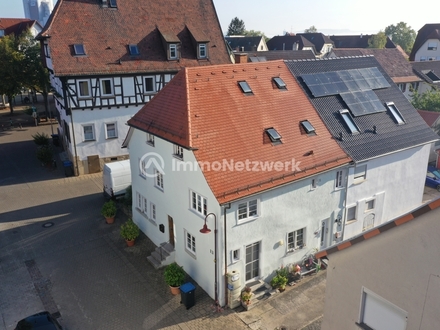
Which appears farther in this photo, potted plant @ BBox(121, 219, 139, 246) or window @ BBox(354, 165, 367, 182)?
potted plant @ BBox(121, 219, 139, 246)

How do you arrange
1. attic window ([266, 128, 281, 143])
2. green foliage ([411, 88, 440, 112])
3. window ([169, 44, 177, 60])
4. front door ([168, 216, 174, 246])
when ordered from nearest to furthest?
attic window ([266, 128, 281, 143]), front door ([168, 216, 174, 246]), window ([169, 44, 177, 60]), green foliage ([411, 88, 440, 112])

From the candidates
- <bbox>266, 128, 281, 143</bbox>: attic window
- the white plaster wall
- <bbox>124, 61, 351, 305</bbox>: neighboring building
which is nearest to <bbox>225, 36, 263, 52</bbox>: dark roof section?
the white plaster wall

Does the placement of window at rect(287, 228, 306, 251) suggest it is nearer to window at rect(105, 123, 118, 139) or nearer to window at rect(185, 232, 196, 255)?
window at rect(185, 232, 196, 255)

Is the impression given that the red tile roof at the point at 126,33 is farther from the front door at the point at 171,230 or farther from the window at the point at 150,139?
the front door at the point at 171,230

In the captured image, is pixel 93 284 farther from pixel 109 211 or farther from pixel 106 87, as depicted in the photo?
pixel 106 87

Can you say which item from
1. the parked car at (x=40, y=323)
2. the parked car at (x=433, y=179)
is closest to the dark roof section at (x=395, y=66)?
the parked car at (x=433, y=179)

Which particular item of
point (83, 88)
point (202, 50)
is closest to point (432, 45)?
point (202, 50)

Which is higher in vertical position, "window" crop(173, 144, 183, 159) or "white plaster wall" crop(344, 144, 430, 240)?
"window" crop(173, 144, 183, 159)
